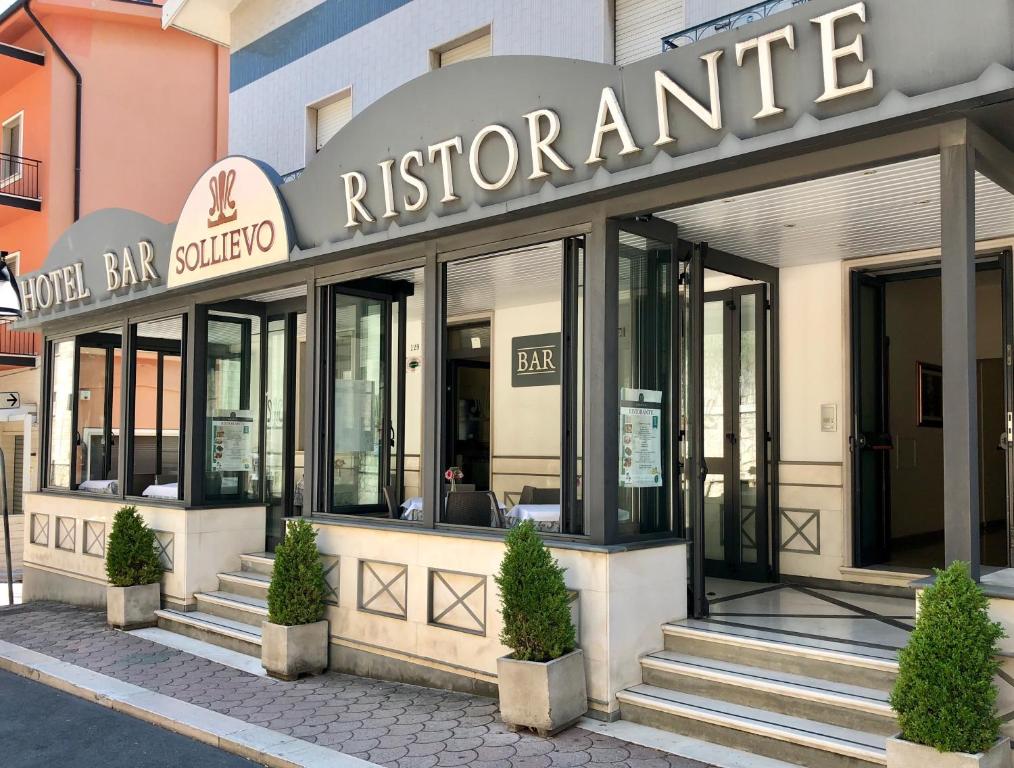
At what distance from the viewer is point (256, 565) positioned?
30.2 feet

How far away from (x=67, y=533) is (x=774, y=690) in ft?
29.4

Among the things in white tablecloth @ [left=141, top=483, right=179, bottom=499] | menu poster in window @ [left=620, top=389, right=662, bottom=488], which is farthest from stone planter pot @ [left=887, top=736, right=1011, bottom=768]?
white tablecloth @ [left=141, top=483, right=179, bottom=499]

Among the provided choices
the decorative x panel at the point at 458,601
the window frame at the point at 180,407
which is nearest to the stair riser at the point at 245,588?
the window frame at the point at 180,407

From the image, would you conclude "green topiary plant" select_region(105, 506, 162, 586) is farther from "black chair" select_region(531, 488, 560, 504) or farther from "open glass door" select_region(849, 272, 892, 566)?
"open glass door" select_region(849, 272, 892, 566)

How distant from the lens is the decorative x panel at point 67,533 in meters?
10.8

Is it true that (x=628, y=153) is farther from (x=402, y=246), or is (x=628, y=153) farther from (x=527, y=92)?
(x=402, y=246)

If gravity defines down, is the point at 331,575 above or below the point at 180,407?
below

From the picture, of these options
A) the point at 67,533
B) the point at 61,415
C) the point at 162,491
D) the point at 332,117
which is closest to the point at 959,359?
the point at 162,491

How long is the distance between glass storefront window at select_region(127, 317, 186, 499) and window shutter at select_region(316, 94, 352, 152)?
2955mm

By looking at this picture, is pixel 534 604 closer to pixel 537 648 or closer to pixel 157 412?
pixel 537 648

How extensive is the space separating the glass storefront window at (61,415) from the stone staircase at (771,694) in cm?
873

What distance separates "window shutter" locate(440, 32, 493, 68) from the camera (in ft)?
30.9

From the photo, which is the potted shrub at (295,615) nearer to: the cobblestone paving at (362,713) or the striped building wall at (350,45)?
the cobblestone paving at (362,713)

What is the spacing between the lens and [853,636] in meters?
5.58
